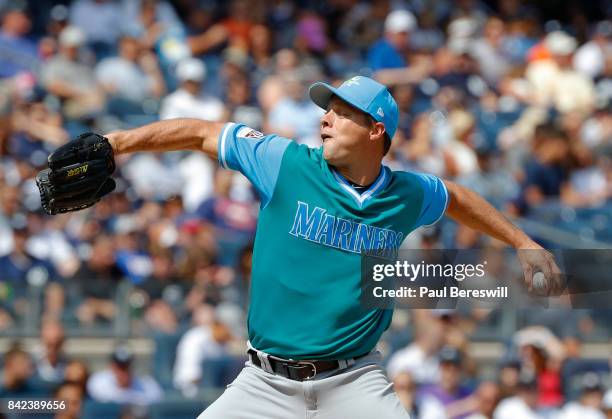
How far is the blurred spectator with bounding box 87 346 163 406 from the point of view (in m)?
7.78

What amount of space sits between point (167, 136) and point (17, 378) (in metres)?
3.72

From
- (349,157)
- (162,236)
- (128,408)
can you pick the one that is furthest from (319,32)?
(349,157)

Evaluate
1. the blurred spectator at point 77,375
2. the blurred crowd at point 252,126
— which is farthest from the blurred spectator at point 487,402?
the blurred spectator at point 77,375

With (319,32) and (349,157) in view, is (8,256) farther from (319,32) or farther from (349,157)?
(319,32)

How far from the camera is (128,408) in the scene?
24.3ft

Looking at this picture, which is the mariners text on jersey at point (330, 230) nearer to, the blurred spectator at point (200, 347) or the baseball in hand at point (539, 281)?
the baseball in hand at point (539, 281)

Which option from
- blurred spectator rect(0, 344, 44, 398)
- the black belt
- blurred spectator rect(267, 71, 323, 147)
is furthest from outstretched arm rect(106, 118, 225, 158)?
blurred spectator rect(267, 71, 323, 147)

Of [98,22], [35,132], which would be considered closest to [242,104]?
[98,22]

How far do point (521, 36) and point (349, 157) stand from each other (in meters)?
9.59

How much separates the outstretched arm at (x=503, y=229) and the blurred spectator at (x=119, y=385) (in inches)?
145

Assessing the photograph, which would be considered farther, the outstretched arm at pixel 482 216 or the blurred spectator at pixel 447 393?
the blurred spectator at pixel 447 393

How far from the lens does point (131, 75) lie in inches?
433

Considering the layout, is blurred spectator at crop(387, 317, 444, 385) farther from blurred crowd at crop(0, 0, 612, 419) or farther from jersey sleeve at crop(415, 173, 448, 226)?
jersey sleeve at crop(415, 173, 448, 226)

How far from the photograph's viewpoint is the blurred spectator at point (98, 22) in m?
11.6
